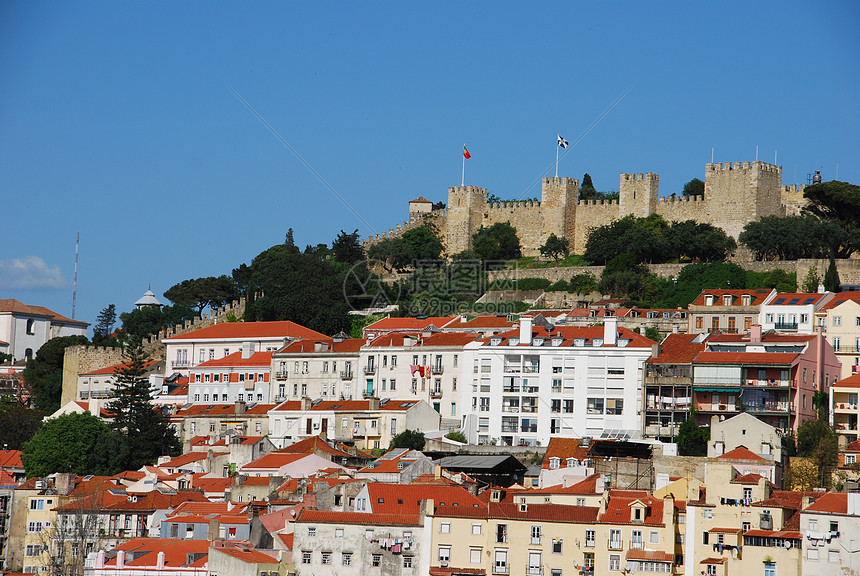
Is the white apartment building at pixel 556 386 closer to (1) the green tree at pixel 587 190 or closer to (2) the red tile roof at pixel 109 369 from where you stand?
(2) the red tile roof at pixel 109 369

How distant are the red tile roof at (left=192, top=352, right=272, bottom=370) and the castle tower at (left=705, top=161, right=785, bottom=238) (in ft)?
104

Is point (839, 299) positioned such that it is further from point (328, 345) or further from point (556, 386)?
point (328, 345)

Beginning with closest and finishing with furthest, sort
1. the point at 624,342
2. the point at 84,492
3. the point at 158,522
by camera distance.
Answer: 1. the point at 158,522
2. the point at 84,492
3. the point at 624,342

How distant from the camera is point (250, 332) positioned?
79.8 meters

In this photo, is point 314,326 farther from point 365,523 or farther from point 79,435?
point 365,523

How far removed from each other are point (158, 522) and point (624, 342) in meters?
21.8

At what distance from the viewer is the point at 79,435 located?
6500 centimetres

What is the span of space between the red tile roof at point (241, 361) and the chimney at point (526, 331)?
14573mm

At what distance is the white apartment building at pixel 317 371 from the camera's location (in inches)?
2707

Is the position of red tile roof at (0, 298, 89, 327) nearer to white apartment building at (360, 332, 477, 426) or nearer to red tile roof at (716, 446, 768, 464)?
white apartment building at (360, 332, 477, 426)

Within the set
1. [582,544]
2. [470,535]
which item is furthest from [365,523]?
[582,544]

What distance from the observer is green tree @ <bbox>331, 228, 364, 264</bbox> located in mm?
97750

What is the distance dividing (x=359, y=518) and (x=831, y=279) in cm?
3845

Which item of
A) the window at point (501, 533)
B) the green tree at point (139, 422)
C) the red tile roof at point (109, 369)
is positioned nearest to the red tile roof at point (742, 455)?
the window at point (501, 533)
